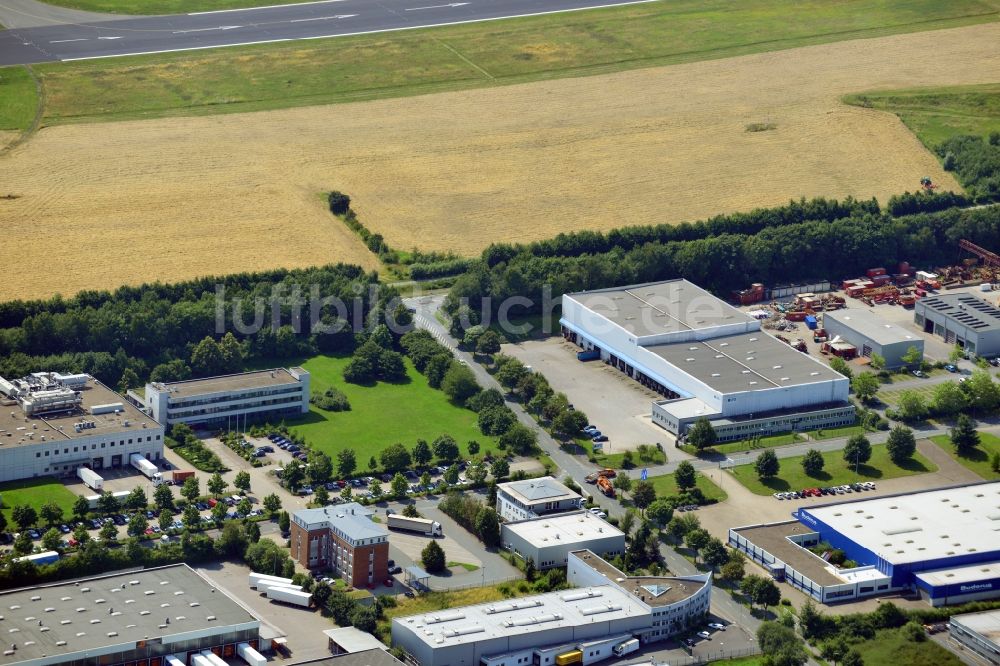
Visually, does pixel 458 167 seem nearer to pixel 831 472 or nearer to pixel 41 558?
pixel 831 472

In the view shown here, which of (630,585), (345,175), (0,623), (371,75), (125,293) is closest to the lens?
(0,623)

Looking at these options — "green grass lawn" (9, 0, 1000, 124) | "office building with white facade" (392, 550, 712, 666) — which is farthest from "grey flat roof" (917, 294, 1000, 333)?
"green grass lawn" (9, 0, 1000, 124)

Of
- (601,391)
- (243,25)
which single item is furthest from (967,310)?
(243,25)

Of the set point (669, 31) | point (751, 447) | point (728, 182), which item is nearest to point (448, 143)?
point (728, 182)

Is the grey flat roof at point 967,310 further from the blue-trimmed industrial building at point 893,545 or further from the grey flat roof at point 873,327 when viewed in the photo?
the blue-trimmed industrial building at point 893,545

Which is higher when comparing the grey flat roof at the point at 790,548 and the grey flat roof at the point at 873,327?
the grey flat roof at the point at 873,327

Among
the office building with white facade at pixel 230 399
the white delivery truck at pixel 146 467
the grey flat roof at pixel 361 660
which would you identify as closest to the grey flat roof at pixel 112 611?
the grey flat roof at pixel 361 660

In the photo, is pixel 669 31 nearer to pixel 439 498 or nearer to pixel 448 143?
pixel 448 143
